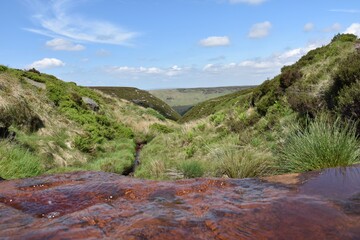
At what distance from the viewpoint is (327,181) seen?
4746mm

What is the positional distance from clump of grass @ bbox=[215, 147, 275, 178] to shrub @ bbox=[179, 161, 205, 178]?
1.06 meters

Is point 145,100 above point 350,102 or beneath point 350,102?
above

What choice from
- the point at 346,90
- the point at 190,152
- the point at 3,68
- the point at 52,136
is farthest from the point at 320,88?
the point at 3,68

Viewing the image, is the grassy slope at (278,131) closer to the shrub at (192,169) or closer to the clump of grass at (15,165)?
the shrub at (192,169)

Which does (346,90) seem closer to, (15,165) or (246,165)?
(246,165)

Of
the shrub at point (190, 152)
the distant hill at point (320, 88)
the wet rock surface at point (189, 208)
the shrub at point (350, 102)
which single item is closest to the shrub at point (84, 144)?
the shrub at point (190, 152)

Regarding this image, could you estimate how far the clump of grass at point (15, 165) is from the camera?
26.8ft

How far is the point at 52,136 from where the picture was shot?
50.1ft

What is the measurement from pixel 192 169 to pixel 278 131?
377 cm

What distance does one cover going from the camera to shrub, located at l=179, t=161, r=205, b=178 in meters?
9.20

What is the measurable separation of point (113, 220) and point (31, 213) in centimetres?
121

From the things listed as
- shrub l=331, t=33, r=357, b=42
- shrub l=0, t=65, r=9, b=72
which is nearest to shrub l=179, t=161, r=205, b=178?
shrub l=331, t=33, r=357, b=42

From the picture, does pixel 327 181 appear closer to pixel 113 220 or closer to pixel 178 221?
pixel 178 221

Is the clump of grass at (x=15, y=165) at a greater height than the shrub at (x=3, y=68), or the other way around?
the shrub at (x=3, y=68)
